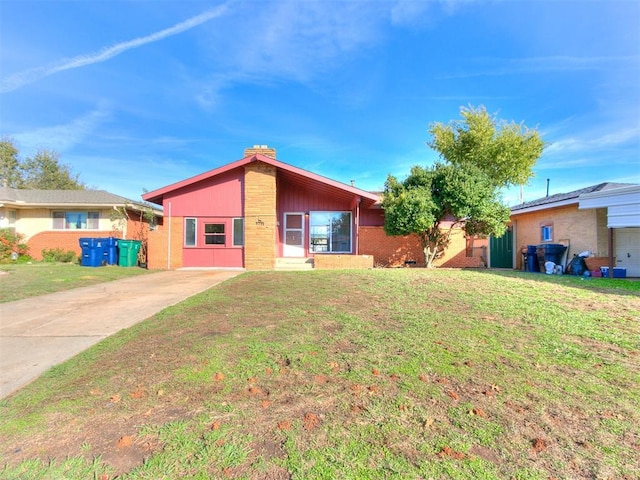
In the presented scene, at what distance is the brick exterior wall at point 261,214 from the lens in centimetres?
1409

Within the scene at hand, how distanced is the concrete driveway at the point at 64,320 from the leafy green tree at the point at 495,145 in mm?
19463

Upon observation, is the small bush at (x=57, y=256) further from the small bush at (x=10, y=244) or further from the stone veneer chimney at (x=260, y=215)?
the stone veneer chimney at (x=260, y=215)

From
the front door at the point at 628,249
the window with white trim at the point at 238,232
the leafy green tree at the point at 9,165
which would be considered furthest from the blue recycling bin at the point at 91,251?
the leafy green tree at the point at 9,165

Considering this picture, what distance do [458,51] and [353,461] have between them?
601 inches

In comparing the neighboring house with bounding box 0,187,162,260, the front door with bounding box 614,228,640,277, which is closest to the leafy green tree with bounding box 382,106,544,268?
the front door with bounding box 614,228,640,277

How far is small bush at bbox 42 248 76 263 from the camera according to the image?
1809cm

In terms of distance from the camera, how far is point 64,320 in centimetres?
551

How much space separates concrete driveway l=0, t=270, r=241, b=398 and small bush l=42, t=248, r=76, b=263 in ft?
38.9

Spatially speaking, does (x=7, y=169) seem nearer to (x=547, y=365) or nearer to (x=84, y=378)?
(x=84, y=378)

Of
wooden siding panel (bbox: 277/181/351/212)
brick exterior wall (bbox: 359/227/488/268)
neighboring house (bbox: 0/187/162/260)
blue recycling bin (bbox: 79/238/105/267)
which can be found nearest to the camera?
brick exterior wall (bbox: 359/227/488/268)

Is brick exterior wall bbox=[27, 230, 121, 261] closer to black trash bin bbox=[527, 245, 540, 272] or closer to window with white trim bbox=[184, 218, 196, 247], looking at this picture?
window with white trim bbox=[184, 218, 196, 247]

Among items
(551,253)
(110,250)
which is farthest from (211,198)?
(551,253)

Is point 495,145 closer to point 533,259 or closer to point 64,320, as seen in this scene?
point 533,259

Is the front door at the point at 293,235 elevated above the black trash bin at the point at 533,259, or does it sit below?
above
